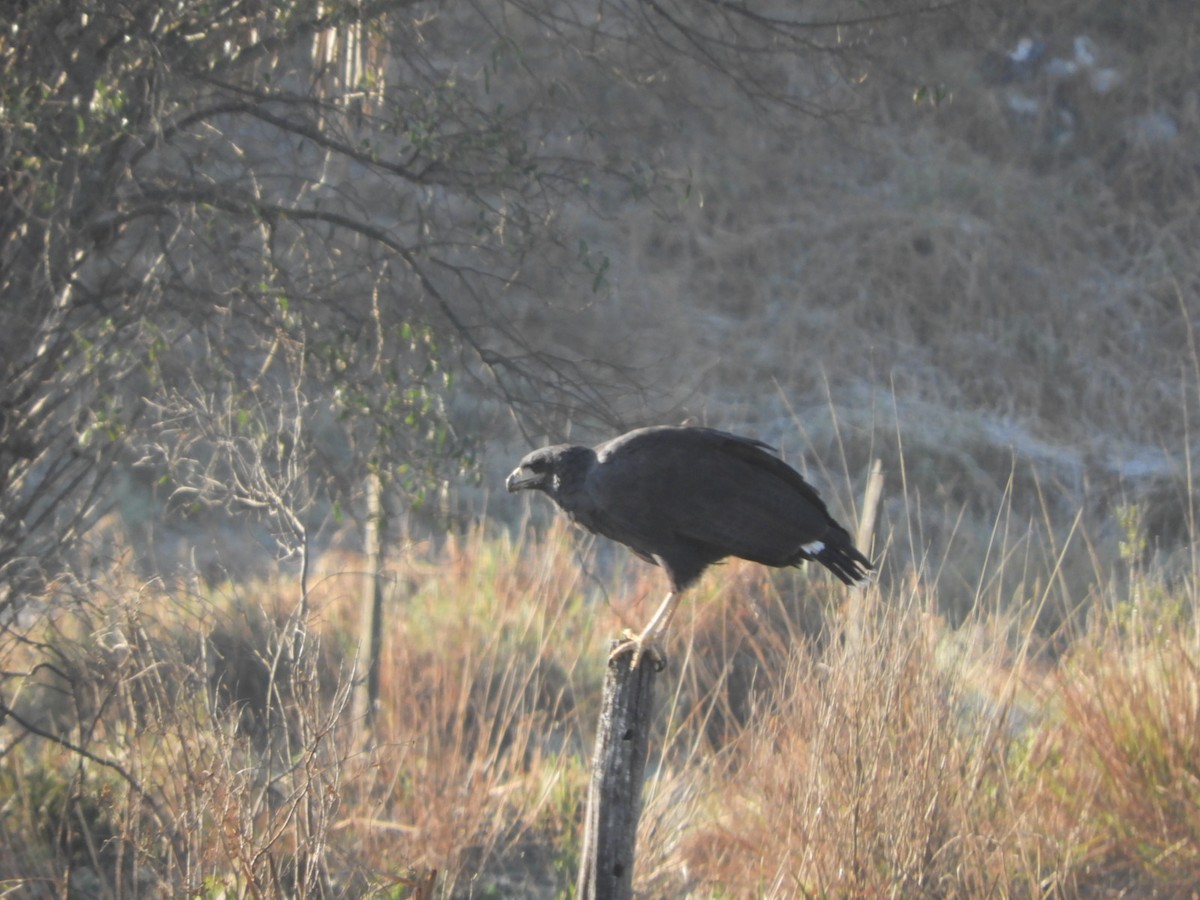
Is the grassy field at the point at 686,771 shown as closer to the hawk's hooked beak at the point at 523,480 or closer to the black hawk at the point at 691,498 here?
the black hawk at the point at 691,498

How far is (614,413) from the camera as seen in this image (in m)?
5.18

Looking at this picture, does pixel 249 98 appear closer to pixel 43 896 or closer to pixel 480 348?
pixel 480 348

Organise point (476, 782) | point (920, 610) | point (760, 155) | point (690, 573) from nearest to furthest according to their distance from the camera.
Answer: point (690, 573)
point (920, 610)
point (476, 782)
point (760, 155)

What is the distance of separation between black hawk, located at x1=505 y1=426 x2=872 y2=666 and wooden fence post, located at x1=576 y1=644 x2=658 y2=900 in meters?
0.16

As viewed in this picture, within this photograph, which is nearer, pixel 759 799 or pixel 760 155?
pixel 759 799

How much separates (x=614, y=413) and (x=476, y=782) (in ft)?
4.88

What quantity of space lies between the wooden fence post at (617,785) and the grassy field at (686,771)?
0.46 meters

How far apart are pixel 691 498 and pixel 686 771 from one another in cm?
149

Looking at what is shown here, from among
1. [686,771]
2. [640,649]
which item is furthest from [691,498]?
[686,771]

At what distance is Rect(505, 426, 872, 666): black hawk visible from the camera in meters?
3.43

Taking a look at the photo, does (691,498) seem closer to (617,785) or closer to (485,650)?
(617,785)

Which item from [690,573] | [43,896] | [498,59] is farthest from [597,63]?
[43,896]

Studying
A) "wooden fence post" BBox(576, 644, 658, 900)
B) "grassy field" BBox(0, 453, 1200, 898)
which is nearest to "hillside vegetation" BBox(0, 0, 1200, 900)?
"grassy field" BBox(0, 453, 1200, 898)

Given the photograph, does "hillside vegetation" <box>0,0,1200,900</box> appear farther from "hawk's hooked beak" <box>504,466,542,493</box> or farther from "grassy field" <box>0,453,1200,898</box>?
"hawk's hooked beak" <box>504,466,542,493</box>
